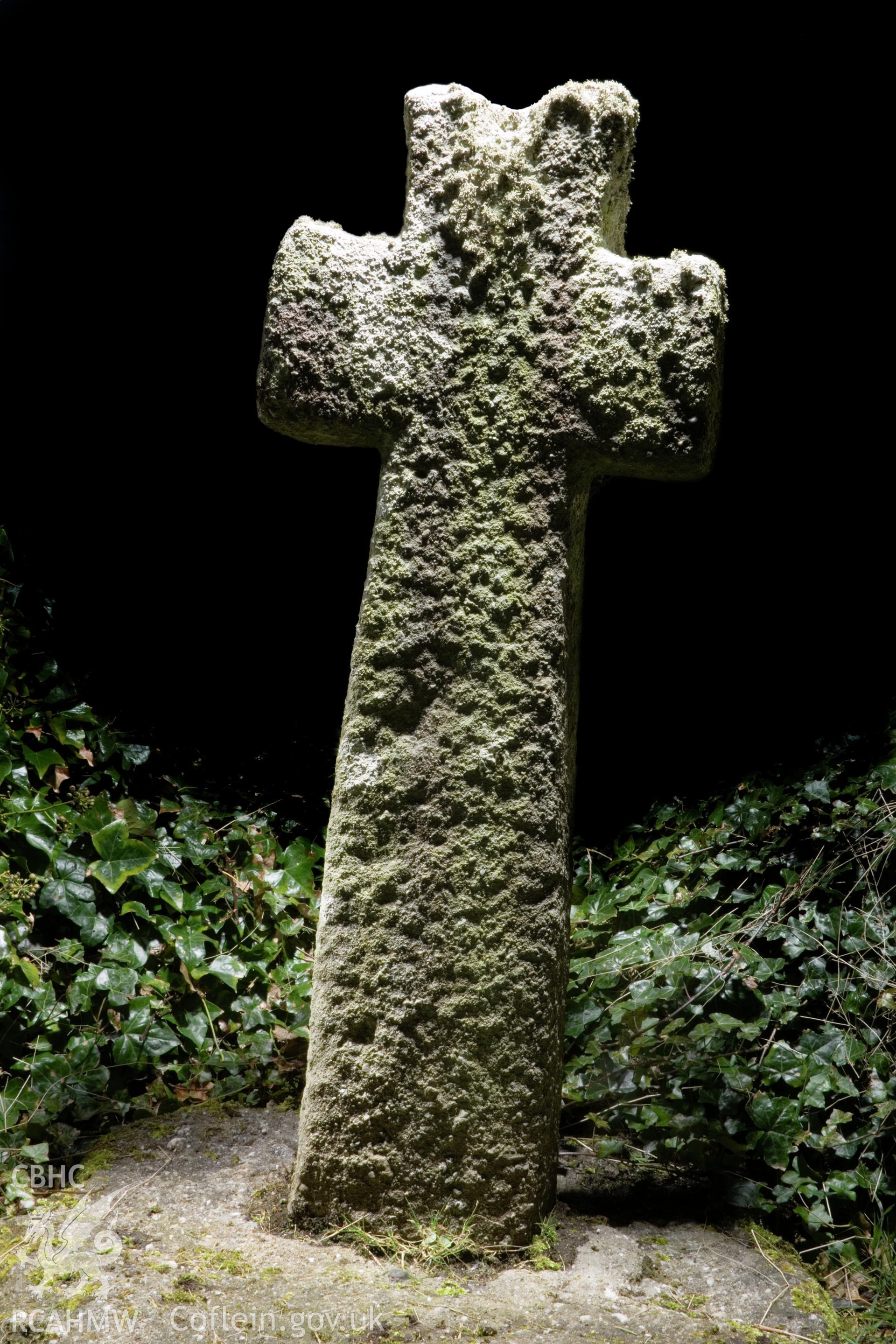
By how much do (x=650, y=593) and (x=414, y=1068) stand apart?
2098 mm

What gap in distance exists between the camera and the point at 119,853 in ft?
9.09

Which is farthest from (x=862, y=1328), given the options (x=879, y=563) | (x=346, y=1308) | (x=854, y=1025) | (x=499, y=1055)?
(x=879, y=563)

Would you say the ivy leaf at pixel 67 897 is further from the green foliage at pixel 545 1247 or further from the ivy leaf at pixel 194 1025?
the green foliage at pixel 545 1247

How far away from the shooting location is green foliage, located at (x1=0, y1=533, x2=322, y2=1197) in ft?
8.13

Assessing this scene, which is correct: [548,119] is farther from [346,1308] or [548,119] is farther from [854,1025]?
[346,1308]

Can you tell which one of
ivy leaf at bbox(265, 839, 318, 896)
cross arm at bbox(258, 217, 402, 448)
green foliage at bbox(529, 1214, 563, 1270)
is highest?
cross arm at bbox(258, 217, 402, 448)

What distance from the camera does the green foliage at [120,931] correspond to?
8.13ft

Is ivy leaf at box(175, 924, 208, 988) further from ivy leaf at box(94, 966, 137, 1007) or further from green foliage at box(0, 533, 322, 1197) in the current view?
ivy leaf at box(94, 966, 137, 1007)

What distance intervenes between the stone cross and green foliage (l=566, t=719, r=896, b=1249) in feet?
1.47

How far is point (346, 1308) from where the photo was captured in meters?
1.79

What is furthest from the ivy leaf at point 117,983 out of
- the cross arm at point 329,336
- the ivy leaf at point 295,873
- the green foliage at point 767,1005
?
the cross arm at point 329,336

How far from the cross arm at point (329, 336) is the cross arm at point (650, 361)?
353 millimetres

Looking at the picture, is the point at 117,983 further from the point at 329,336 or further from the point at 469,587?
the point at 329,336

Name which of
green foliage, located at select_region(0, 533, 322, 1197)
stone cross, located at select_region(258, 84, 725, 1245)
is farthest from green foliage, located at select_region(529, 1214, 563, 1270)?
green foliage, located at select_region(0, 533, 322, 1197)
